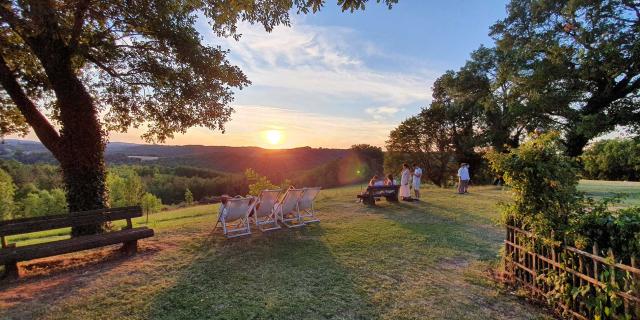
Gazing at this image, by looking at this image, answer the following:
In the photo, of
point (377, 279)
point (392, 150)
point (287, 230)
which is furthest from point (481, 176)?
point (377, 279)

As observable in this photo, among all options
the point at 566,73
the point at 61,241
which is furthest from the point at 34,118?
the point at 566,73

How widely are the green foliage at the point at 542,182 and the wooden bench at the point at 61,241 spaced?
21.5ft

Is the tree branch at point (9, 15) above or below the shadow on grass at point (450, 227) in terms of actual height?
above

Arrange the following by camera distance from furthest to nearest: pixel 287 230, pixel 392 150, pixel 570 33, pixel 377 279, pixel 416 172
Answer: pixel 392 150, pixel 570 33, pixel 416 172, pixel 287 230, pixel 377 279

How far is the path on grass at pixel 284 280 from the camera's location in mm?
3939

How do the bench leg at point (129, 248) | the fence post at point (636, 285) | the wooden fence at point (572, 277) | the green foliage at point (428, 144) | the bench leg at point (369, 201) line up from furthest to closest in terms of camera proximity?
the green foliage at point (428, 144), the bench leg at point (369, 201), the bench leg at point (129, 248), the wooden fence at point (572, 277), the fence post at point (636, 285)

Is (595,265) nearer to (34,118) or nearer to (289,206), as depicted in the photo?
(289,206)

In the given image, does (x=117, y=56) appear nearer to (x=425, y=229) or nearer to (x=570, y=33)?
(x=425, y=229)

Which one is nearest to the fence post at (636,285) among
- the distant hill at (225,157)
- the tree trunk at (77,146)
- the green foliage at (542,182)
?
the green foliage at (542,182)

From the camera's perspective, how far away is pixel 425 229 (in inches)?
334

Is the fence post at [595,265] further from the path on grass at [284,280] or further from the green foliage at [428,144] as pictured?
the green foliage at [428,144]

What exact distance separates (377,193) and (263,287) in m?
8.98

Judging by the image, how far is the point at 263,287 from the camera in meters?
4.66

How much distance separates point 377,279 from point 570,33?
20.5 metres
